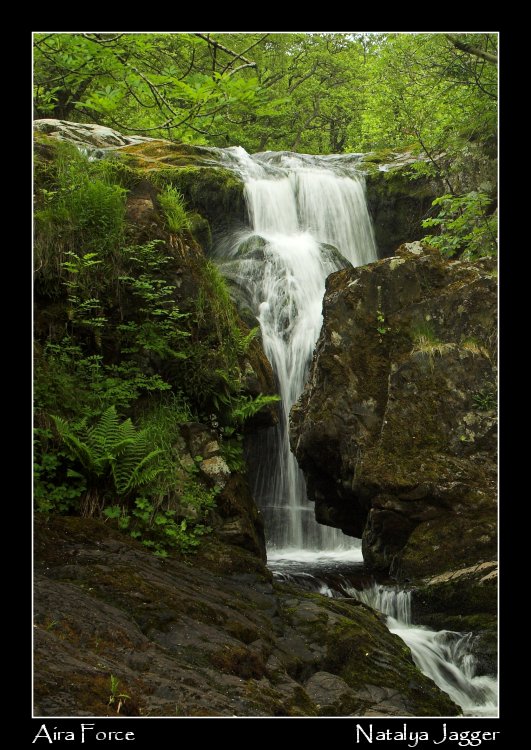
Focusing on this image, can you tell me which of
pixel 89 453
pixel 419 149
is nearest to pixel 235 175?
pixel 419 149

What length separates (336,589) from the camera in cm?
690

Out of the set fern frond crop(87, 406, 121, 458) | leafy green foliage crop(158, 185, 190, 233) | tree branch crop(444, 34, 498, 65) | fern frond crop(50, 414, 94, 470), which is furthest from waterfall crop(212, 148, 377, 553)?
tree branch crop(444, 34, 498, 65)

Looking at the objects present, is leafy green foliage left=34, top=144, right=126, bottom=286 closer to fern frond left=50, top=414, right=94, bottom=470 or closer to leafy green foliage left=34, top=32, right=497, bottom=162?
leafy green foliage left=34, top=32, right=497, bottom=162

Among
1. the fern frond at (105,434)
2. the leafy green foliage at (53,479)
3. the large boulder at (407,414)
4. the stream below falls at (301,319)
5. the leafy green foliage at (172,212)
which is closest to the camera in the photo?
the leafy green foliage at (53,479)

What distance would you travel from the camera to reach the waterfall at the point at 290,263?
379 inches

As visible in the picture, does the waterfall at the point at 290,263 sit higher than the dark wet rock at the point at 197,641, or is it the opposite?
the waterfall at the point at 290,263

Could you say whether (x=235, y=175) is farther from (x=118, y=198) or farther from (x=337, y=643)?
(x=337, y=643)

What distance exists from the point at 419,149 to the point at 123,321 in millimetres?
8367

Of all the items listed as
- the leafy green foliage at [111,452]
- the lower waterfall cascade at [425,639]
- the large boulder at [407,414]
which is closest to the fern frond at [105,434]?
the leafy green foliage at [111,452]

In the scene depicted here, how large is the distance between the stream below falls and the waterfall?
0.02 metres

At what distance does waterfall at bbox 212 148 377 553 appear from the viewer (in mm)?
9625

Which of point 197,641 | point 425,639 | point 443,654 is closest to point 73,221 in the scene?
point 197,641

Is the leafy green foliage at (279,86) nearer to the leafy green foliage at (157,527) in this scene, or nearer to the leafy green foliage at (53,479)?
the leafy green foliage at (53,479)

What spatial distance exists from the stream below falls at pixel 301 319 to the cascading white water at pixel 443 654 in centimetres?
1
